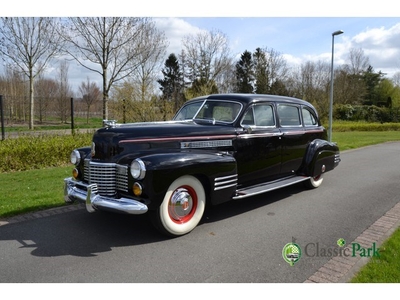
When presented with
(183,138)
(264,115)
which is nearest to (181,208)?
(183,138)

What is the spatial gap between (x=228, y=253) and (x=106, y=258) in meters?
1.39

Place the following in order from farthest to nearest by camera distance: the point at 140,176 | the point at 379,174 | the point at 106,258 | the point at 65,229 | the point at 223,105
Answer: the point at 379,174
the point at 223,105
the point at 65,229
the point at 140,176
the point at 106,258

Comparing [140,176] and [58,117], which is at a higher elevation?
[58,117]

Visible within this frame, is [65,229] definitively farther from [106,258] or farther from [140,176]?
[140,176]

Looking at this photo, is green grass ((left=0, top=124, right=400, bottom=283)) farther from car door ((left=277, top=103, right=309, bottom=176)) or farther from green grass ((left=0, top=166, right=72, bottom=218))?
car door ((left=277, top=103, right=309, bottom=176))

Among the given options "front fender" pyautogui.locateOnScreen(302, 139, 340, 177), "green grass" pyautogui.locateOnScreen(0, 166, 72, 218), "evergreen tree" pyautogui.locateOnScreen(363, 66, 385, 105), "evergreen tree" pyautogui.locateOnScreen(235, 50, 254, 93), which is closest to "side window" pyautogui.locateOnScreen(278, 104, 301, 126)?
"front fender" pyautogui.locateOnScreen(302, 139, 340, 177)

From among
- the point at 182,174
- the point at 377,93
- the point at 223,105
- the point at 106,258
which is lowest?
the point at 106,258

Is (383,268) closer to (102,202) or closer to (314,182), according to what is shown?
(102,202)

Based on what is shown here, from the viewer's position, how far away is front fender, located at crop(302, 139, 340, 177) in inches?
246

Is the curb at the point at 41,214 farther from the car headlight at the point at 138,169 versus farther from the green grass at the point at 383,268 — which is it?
the green grass at the point at 383,268

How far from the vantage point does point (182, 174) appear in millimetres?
4004

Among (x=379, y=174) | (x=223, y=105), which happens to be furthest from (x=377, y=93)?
(x=223, y=105)

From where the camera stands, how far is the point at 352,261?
3.46 metres

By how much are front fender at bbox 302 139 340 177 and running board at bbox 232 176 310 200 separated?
0.22 meters
